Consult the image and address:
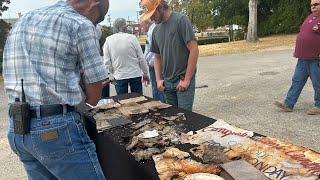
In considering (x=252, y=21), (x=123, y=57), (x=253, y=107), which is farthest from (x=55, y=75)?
(x=252, y=21)

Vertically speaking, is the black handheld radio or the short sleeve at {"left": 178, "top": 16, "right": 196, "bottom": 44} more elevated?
the short sleeve at {"left": 178, "top": 16, "right": 196, "bottom": 44}

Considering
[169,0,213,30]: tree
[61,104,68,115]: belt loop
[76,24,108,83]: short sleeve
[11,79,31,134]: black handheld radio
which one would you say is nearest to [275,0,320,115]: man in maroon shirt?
[76,24,108,83]: short sleeve

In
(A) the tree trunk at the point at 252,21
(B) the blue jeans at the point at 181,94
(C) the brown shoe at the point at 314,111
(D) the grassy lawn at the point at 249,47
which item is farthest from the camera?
(A) the tree trunk at the point at 252,21

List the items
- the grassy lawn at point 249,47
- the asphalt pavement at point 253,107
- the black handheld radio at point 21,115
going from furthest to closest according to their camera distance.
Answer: the grassy lawn at point 249,47
the asphalt pavement at point 253,107
the black handheld radio at point 21,115

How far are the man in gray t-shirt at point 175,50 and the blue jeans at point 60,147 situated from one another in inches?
62.6

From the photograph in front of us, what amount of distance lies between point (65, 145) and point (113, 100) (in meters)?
1.68

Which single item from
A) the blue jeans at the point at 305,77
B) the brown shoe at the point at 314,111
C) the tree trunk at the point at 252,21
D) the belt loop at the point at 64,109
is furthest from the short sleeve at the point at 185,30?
the tree trunk at the point at 252,21

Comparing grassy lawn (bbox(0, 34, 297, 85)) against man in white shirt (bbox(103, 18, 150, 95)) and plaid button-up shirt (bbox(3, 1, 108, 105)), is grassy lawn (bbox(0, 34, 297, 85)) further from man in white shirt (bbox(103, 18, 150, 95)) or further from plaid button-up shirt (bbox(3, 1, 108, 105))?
plaid button-up shirt (bbox(3, 1, 108, 105))

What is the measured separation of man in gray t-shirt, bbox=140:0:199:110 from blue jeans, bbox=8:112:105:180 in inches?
62.6

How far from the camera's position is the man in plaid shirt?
1.40m

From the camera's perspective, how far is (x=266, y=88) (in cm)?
657

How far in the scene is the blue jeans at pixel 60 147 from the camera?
1417 mm

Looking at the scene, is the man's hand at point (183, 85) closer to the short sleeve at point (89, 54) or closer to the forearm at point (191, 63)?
the forearm at point (191, 63)

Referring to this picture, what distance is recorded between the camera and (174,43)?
9.88 ft
